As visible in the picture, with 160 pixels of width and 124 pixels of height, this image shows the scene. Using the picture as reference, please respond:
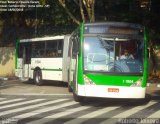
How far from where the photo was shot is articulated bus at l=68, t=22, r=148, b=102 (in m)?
16.1

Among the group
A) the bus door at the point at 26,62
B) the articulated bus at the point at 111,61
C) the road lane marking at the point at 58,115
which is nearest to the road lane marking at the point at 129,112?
the articulated bus at the point at 111,61

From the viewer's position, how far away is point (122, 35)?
16625 millimetres

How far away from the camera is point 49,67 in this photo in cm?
2550

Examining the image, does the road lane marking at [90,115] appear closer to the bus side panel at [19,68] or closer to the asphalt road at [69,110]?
the asphalt road at [69,110]

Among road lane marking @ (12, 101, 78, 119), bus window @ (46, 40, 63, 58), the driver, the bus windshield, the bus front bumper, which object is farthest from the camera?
bus window @ (46, 40, 63, 58)

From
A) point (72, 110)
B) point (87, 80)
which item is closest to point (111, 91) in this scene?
point (87, 80)

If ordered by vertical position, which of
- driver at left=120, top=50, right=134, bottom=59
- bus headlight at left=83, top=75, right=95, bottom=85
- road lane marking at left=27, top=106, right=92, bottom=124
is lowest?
road lane marking at left=27, top=106, right=92, bottom=124

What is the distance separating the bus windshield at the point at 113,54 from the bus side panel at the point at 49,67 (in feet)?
26.4

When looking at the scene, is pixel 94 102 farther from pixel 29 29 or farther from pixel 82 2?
pixel 29 29

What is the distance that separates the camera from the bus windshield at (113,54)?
16.3 meters

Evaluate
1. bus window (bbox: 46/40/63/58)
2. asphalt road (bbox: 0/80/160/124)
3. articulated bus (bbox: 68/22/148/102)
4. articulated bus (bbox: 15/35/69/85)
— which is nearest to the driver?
articulated bus (bbox: 68/22/148/102)

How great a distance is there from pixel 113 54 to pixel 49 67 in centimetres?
949

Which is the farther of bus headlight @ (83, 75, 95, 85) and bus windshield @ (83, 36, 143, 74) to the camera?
bus windshield @ (83, 36, 143, 74)

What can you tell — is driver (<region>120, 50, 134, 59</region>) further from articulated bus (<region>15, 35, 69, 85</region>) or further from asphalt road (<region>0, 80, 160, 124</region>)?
articulated bus (<region>15, 35, 69, 85</region>)
